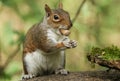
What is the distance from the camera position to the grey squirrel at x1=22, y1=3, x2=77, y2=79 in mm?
4473

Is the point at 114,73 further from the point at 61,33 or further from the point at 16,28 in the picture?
the point at 16,28

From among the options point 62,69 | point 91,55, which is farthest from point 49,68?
point 91,55

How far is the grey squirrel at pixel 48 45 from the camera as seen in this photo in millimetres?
4473

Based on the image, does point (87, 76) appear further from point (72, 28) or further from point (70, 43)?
point (72, 28)

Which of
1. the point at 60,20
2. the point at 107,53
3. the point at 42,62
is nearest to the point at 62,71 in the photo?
the point at 42,62

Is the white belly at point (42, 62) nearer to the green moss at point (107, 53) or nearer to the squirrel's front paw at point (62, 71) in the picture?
the squirrel's front paw at point (62, 71)

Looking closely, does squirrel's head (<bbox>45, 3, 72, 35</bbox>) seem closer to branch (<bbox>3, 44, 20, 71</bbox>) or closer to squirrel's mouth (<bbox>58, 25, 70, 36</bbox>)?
squirrel's mouth (<bbox>58, 25, 70, 36</bbox>)

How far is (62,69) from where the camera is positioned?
4.72 m

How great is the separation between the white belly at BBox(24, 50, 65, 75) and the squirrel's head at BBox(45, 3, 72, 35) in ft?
1.00

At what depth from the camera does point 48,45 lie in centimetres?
455

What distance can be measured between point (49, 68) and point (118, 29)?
3.34 meters

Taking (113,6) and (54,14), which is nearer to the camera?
(54,14)

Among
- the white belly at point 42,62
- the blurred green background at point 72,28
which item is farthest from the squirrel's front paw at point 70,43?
the blurred green background at point 72,28

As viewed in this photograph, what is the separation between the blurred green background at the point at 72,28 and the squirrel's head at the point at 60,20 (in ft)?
7.07
